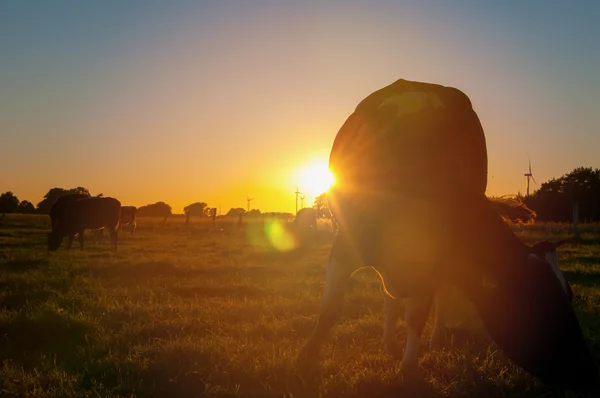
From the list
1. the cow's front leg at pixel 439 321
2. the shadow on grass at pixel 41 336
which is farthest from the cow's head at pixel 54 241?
the cow's front leg at pixel 439 321

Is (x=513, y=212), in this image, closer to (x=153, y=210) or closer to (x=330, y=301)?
(x=330, y=301)

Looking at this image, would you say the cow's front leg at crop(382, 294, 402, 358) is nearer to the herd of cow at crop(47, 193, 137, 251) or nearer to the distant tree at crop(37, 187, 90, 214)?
the herd of cow at crop(47, 193, 137, 251)

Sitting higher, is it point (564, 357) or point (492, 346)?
point (564, 357)

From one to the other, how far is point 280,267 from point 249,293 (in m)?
4.13

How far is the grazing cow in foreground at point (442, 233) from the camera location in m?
3.24

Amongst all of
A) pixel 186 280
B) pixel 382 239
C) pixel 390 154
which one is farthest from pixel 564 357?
pixel 186 280

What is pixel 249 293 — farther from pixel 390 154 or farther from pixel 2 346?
pixel 390 154

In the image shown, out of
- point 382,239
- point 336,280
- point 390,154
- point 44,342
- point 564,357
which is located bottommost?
point 44,342

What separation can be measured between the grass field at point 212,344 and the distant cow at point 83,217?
8335mm

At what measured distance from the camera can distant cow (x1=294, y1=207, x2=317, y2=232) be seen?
114 feet

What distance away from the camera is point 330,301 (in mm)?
4336

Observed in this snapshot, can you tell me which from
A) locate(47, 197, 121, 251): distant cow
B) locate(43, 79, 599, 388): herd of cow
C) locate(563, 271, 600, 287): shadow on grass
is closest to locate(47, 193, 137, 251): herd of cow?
locate(47, 197, 121, 251): distant cow

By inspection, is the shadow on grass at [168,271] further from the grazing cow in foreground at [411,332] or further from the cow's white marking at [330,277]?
the cow's white marking at [330,277]

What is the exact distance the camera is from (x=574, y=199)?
2356 inches
